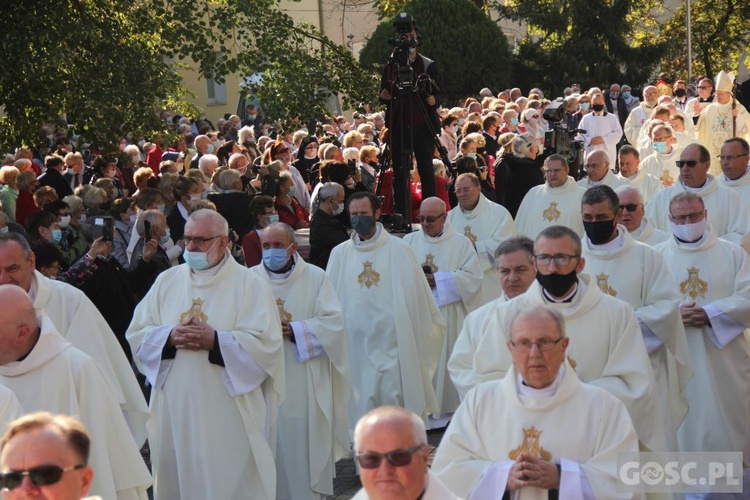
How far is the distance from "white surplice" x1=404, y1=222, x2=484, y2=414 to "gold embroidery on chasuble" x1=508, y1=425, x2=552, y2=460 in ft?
18.2

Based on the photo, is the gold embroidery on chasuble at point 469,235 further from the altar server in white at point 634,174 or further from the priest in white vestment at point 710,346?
the priest in white vestment at point 710,346

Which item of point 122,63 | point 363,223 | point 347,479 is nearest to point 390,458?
point 347,479

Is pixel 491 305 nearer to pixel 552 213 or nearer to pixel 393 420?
pixel 393 420

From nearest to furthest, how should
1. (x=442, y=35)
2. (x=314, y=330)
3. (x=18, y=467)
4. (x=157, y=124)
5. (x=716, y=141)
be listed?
(x=18, y=467), (x=314, y=330), (x=157, y=124), (x=716, y=141), (x=442, y=35)

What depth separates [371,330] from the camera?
1057cm

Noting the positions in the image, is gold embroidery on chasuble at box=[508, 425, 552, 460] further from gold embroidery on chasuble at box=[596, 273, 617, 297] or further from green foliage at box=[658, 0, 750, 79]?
green foliage at box=[658, 0, 750, 79]

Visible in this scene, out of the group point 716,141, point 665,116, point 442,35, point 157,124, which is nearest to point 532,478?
point 157,124

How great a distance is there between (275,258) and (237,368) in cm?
122

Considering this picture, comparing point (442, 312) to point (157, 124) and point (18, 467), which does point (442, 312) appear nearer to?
point (157, 124)

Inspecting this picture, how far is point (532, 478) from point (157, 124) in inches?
→ 374

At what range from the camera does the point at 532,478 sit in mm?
5527

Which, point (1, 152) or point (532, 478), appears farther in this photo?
point (1, 152)

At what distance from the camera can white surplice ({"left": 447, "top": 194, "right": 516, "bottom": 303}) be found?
41.0ft

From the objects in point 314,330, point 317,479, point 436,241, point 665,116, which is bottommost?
point 317,479
